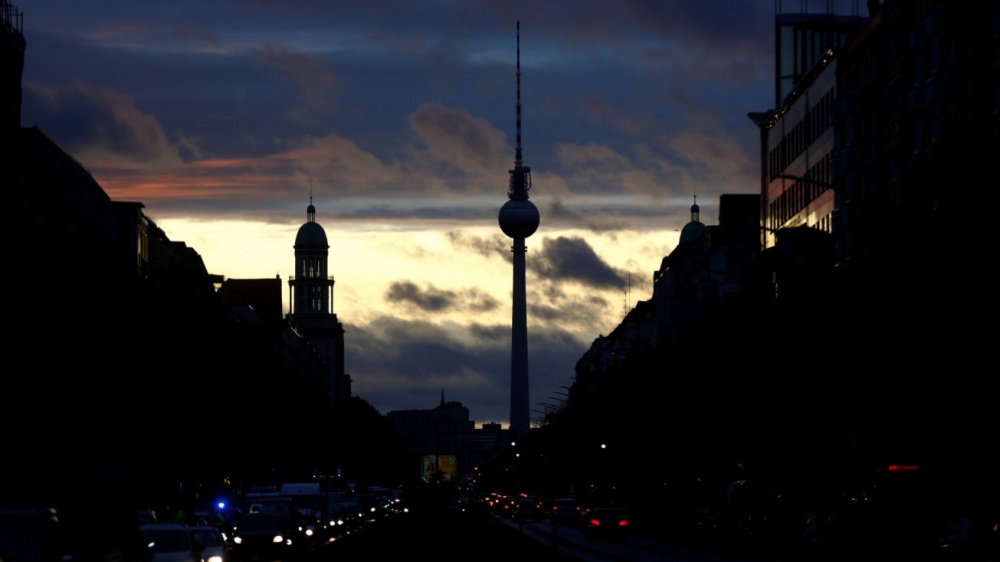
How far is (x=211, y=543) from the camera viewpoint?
44.1 m

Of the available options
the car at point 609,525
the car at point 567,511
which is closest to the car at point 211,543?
the car at point 609,525

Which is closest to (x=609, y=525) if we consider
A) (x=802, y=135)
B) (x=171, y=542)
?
(x=802, y=135)

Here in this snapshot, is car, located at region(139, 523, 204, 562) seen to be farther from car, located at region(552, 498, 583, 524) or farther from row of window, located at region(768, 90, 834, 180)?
car, located at region(552, 498, 583, 524)

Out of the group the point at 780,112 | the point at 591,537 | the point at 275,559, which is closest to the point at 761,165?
the point at 780,112

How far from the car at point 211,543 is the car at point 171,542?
175cm

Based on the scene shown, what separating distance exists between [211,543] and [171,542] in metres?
4.82

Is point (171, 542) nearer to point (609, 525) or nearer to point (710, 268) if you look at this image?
point (609, 525)

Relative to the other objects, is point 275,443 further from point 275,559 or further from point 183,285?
point 275,559

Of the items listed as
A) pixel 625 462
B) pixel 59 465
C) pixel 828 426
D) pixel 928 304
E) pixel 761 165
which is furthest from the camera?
pixel 625 462

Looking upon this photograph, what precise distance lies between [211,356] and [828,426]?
29.6 m

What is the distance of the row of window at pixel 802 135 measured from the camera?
106713 mm

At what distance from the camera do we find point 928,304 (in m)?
53.1

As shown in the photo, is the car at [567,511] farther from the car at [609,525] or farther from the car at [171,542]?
the car at [171,542]

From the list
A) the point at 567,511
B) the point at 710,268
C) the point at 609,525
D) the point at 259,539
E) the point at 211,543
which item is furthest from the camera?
the point at 710,268
